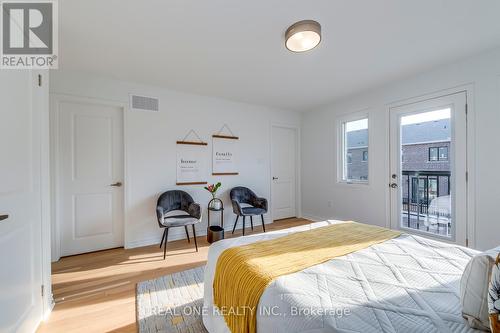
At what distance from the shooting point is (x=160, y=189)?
3346 millimetres

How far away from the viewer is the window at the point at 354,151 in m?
3.74

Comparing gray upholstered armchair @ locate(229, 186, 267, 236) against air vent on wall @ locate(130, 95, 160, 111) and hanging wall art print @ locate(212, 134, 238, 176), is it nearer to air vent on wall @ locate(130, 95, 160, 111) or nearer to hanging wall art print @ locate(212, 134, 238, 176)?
hanging wall art print @ locate(212, 134, 238, 176)

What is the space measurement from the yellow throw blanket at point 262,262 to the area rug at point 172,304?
529 millimetres

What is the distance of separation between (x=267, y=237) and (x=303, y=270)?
1.76ft

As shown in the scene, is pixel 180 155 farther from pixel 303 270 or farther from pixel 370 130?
pixel 370 130

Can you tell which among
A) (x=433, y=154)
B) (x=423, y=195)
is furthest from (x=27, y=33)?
(x=423, y=195)

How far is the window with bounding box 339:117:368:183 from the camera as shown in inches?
147

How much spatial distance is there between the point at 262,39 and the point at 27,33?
196cm

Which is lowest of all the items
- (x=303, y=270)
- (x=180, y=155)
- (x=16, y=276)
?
(x=16, y=276)

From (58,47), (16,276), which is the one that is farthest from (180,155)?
(16,276)

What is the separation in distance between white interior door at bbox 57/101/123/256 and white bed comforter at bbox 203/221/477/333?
2.54 meters

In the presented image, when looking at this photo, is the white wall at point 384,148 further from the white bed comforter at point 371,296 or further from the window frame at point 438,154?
the white bed comforter at point 371,296

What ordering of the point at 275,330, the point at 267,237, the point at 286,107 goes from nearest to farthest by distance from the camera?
the point at 275,330 → the point at 267,237 → the point at 286,107

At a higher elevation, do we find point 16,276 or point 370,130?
point 370,130
